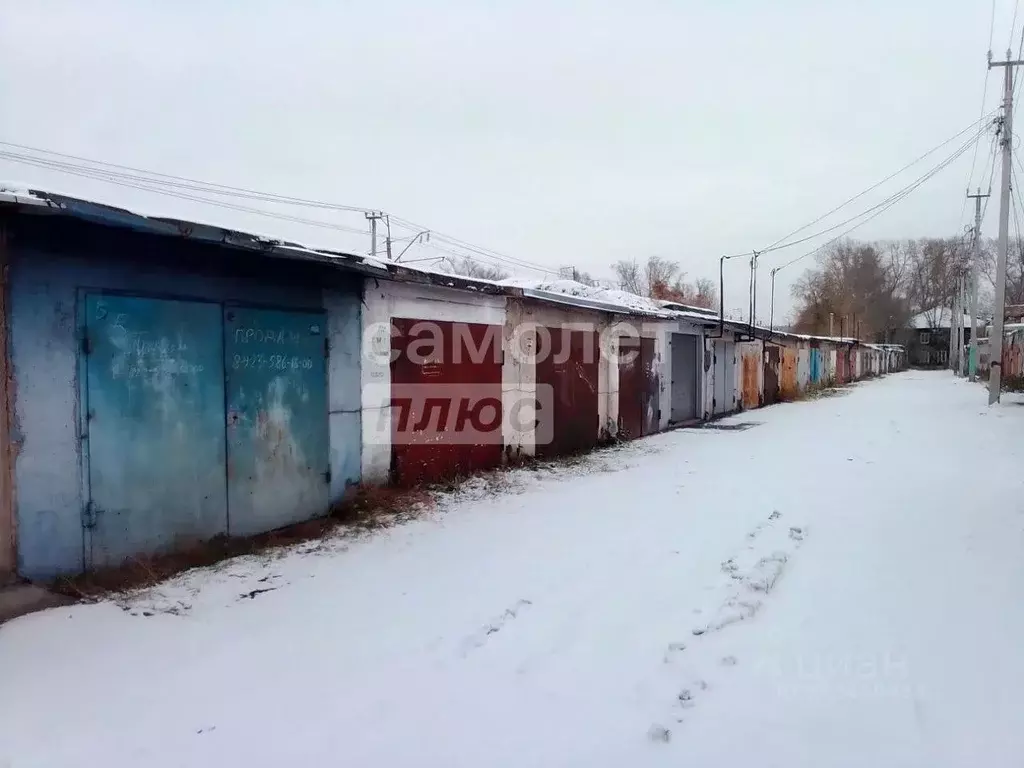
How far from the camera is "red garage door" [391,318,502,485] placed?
725cm

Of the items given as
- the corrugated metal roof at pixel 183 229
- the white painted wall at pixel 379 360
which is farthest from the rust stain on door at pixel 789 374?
the corrugated metal roof at pixel 183 229

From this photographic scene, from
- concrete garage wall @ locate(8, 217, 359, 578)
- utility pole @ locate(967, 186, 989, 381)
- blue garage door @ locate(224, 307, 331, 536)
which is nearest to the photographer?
concrete garage wall @ locate(8, 217, 359, 578)

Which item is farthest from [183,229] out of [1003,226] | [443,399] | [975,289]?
[975,289]

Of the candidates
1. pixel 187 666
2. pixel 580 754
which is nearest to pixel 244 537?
pixel 187 666

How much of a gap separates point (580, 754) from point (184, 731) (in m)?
1.74

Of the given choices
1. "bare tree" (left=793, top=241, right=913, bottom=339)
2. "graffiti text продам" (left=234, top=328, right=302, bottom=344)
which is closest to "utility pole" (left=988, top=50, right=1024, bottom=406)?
"graffiti text продам" (left=234, top=328, right=302, bottom=344)

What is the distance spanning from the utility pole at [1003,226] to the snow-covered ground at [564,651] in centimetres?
1387

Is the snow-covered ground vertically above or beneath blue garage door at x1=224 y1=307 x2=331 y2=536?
beneath

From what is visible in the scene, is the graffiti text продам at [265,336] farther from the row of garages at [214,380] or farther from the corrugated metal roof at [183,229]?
the corrugated metal roof at [183,229]

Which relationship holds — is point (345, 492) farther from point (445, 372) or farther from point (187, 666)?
point (187, 666)

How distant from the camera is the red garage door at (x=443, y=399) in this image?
725 cm

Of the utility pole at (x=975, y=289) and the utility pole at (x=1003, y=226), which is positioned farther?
the utility pole at (x=975, y=289)

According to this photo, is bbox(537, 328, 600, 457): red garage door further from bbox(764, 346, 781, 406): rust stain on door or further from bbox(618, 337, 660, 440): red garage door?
bbox(764, 346, 781, 406): rust stain on door

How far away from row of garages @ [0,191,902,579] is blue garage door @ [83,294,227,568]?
1cm
